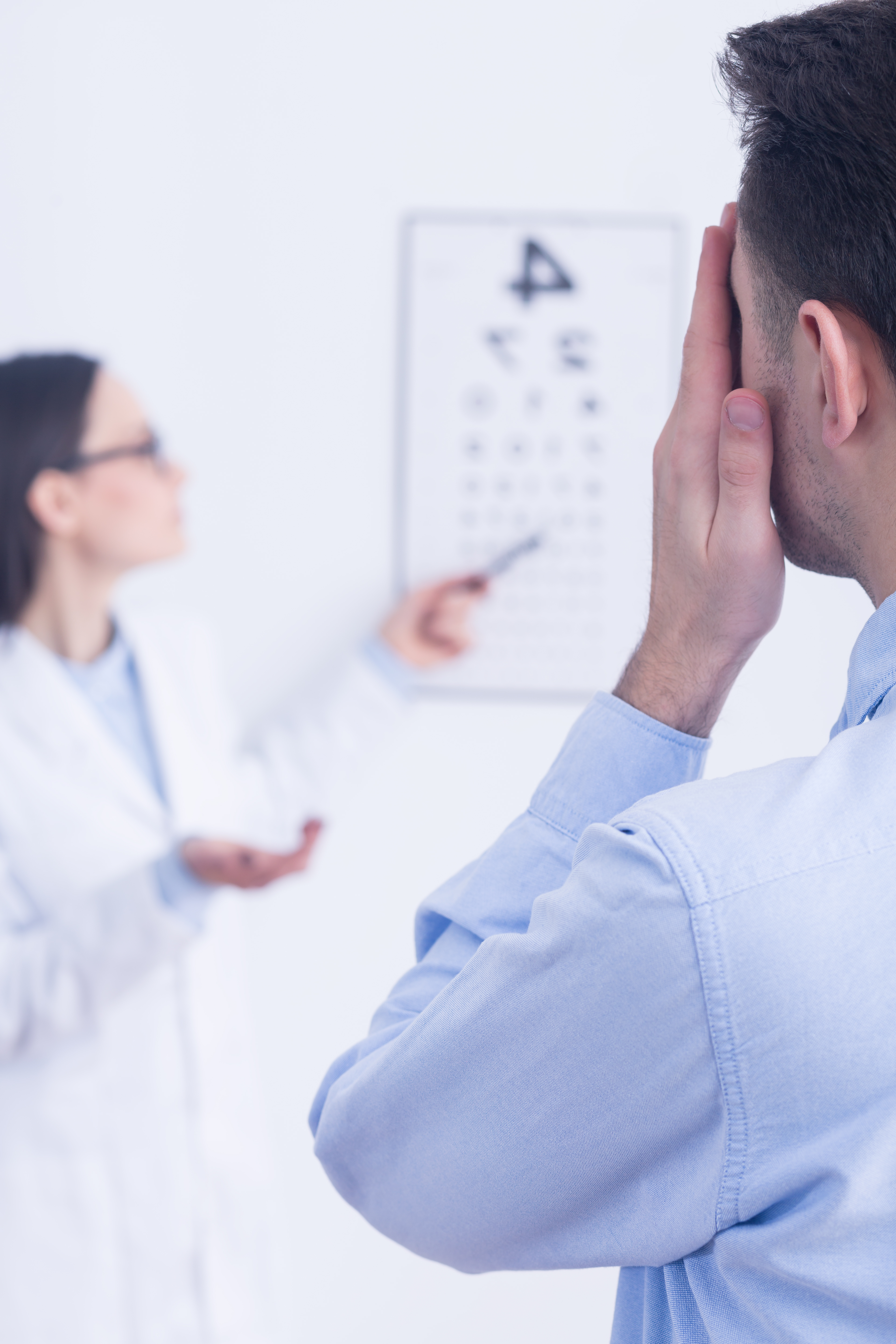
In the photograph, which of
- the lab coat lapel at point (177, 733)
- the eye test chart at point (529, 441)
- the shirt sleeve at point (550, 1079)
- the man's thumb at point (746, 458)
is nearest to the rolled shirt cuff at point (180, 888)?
the lab coat lapel at point (177, 733)

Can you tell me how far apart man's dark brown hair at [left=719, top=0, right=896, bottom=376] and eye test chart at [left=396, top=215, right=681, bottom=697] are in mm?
950

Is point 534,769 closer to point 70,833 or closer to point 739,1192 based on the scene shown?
point 70,833

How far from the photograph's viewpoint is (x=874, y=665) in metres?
0.56

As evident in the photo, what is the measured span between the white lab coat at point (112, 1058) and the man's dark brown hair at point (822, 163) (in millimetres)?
1002

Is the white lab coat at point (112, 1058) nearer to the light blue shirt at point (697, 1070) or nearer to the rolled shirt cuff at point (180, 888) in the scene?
the rolled shirt cuff at point (180, 888)

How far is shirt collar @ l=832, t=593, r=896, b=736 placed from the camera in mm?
547

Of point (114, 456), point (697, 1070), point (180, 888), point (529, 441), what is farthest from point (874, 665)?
point (114, 456)

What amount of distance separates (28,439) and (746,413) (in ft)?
3.85

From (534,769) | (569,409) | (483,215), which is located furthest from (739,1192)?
(483,215)

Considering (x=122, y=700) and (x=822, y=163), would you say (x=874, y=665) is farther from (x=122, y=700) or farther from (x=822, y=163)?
(x=122, y=700)

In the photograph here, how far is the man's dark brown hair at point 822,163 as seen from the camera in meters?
0.54

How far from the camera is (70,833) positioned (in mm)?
1430

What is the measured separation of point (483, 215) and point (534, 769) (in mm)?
800

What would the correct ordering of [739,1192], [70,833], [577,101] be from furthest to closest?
1. [577,101]
2. [70,833]
3. [739,1192]
